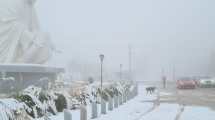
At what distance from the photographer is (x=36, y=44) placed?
34.2m

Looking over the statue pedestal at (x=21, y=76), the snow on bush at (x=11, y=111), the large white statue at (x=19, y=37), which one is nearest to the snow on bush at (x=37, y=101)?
the snow on bush at (x=11, y=111)

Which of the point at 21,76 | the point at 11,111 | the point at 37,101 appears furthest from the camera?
the point at 21,76

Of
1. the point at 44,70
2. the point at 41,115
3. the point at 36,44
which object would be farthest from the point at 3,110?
the point at 36,44

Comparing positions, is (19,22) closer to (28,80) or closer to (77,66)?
(28,80)

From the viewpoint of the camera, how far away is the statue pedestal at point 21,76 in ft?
80.6

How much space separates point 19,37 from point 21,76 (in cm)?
648

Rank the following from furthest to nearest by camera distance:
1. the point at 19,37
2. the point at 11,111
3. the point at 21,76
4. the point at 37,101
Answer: the point at 19,37 → the point at 21,76 → the point at 37,101 → the point at 11,111

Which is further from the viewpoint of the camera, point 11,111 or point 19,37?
point 19,37

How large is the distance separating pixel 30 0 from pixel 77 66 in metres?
90.1

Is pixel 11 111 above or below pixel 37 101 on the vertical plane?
below

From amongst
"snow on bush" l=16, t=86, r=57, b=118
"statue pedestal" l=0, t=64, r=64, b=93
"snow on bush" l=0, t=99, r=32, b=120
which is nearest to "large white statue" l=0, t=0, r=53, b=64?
"statue pedestal" l=0, t=64, r=64, b=93

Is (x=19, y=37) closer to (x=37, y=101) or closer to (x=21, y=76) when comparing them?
(x=21, y=76)

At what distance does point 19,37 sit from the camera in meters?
33.4

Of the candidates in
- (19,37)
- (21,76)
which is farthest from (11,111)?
(19,37)
